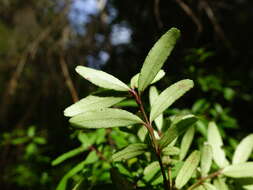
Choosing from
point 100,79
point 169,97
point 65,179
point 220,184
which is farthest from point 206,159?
point 65,179

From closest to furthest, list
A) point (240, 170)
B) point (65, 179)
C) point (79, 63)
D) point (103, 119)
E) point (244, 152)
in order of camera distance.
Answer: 1. point (103, 119)
2. point (240, 170)
3. point (244, 152)
4. point (65, 179)
5. point (79, 63)

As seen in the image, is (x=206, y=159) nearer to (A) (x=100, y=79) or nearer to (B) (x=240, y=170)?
(B) (x=240, y=170)

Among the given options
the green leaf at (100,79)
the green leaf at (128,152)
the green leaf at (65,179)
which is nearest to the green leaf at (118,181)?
the green leaf at (128,152)

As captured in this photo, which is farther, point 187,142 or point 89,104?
point 187,142

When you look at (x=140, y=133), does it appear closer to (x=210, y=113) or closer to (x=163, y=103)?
(x=163, y=103)

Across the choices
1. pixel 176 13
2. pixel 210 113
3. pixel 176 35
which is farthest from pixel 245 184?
pixel 176 13

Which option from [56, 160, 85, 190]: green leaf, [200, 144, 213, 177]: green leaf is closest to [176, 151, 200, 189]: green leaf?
[200, 144, 213, 177]: green leaf
